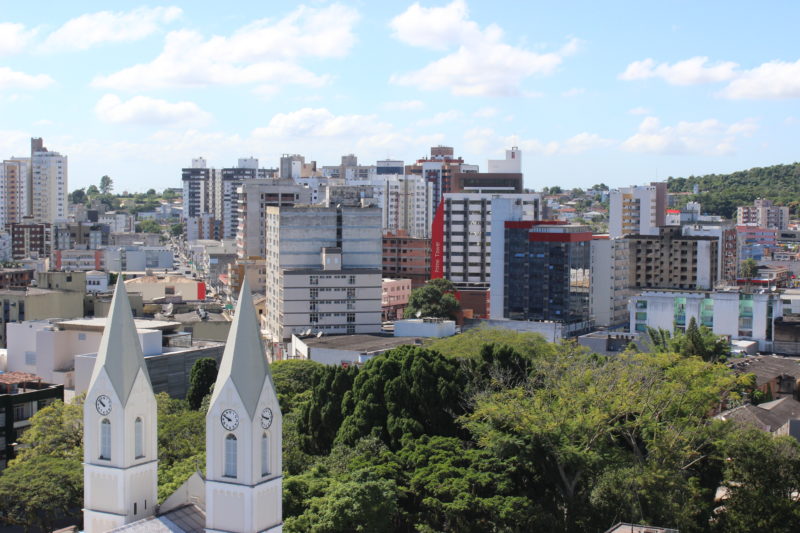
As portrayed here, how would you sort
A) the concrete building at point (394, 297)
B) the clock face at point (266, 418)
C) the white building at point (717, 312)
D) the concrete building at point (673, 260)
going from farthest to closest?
the concrete building at point (673, 260) → the concrete building at point (394, 297) → the white building at point (717, 312) → the clock face at point (266, 418)

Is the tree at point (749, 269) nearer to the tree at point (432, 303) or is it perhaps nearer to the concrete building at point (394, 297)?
the concrete building at point (394, 297)

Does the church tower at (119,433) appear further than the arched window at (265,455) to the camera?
Yes

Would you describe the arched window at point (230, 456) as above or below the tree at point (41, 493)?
above

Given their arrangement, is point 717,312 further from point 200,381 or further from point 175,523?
point 175,523

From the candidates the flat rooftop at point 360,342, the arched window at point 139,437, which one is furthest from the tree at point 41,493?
the flat rooftop at point 360,342

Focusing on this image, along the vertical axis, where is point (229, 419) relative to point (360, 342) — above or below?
above

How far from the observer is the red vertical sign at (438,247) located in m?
121

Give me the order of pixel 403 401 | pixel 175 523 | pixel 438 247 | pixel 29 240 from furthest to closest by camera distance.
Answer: pixel 29 240 < pixel 438 247 < pixel 403 401 < pixel 175 523

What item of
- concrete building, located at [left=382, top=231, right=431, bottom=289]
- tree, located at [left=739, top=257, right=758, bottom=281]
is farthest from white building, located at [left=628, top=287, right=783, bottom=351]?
tree, located at [left=739, top=257, right=758, bottom=281]

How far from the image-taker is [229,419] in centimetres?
3228

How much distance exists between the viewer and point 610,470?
42.6m

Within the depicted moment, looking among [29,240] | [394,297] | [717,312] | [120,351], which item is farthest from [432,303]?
[29,240]

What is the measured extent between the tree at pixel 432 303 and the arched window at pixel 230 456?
70.9 meters

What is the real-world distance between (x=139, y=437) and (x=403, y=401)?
53.9 ft
